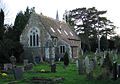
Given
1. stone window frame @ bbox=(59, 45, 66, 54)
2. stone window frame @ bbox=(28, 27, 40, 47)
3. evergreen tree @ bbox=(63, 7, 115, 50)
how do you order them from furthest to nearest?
evergreen tree @ bbox=(63, 7, 115, 50) → stone window frame @ bbox=(28, 27, 40, 47) → stone window frame @ bbox=(59, 45, 66, 54)

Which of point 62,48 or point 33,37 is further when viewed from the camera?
point 33,37

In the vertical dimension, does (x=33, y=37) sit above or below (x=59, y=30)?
below

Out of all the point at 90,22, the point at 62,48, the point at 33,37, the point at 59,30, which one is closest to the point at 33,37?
the point at 33,37

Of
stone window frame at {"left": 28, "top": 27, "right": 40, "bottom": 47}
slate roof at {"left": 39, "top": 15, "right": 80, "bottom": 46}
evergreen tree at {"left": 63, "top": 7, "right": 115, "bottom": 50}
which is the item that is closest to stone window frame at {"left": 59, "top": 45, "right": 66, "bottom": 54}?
slate roof at {"left": 39, "top": 15, "right": 80, "bottom": 46}

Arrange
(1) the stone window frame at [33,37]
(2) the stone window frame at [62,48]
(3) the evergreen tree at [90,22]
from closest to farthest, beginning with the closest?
(2) the stone window frame at [62,48]
(1) the stone window frame at [33,37]
(3) the evergreen tree at [90,22]

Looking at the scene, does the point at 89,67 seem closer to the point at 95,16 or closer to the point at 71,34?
the point at 71,34

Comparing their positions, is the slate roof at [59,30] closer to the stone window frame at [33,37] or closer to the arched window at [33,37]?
the stone window frame at [33,37]

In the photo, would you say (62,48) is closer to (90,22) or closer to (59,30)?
(59,30)

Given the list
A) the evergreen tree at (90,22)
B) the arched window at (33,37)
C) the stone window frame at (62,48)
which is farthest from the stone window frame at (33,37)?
the evergreen tree at (90,22)

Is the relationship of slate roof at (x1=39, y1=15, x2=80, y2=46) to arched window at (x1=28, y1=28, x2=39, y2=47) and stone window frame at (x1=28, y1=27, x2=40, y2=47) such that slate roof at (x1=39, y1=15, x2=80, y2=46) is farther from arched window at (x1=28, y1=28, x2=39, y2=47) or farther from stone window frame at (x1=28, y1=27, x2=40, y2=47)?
arched window at (x1=28, y1=28, x2=39, y2=47)

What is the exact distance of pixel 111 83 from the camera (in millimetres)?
18531

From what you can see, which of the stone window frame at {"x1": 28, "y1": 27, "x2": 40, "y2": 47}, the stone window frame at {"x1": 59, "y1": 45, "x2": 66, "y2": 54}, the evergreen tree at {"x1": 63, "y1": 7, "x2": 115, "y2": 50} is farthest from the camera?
the evergreen tree at {"x1": 63, "y1": 7, "x2": 115, "y2": 50}

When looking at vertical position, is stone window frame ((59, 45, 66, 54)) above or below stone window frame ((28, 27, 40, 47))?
below

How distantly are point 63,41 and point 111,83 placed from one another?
113 ft
